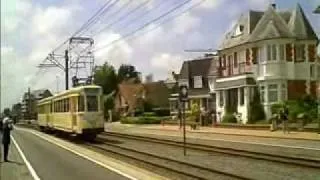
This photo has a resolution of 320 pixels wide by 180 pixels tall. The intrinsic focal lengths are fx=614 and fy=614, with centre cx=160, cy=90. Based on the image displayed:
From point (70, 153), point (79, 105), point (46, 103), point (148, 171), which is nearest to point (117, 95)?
point (46, 103)

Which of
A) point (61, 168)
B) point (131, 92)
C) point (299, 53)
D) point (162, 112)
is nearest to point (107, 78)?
point (131, 92)

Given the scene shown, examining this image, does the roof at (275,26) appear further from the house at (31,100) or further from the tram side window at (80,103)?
the house at (31,100)

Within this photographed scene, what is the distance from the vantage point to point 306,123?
35625mm

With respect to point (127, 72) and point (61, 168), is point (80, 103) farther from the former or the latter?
point (127, 72)

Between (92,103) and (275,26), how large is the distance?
19715 mm

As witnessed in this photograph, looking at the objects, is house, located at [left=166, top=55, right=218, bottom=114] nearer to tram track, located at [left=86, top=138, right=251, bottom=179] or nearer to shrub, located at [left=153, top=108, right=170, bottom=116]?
shrub, located at [left=153, top=108, right=170, bottom=116]

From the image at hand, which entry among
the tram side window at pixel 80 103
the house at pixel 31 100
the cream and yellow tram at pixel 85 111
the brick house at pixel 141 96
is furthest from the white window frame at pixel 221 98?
the house at pixel 31 100

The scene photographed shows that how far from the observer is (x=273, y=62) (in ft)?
160

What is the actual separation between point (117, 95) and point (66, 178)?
91659 millimetres

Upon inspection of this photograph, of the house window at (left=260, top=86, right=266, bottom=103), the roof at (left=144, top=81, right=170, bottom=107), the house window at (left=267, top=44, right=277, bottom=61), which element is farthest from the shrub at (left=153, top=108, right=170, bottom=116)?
the house window at (left=267, top=44, right=277, bottom=61)

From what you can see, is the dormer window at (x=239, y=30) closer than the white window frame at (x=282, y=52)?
No

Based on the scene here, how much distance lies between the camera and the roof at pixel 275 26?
49.6m

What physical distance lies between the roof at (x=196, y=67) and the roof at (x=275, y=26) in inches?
1069

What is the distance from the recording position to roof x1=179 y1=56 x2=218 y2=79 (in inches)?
3292
